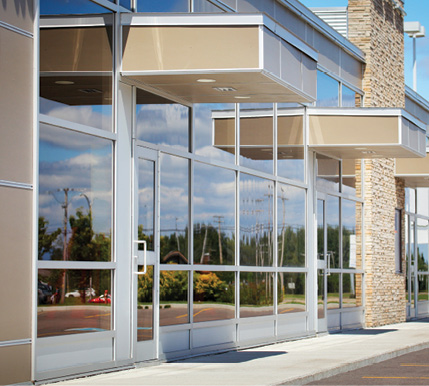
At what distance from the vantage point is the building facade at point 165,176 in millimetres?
10766

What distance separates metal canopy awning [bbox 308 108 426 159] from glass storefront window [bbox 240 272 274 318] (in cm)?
363

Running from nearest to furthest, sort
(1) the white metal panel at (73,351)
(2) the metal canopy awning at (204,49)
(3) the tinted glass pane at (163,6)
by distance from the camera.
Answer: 1. (1) the white metal panel at (73,351)
2. (2) the metal canopy awning at (204,49)
3. (3) the tinted glass pane at (163,6)

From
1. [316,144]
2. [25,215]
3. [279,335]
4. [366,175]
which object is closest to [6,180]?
[25,215]

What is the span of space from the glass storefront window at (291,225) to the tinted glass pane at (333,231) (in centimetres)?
165

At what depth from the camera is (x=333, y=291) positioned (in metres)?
21.8

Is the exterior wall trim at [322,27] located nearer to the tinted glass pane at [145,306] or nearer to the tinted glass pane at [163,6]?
the tinted glass pane at [163,6]

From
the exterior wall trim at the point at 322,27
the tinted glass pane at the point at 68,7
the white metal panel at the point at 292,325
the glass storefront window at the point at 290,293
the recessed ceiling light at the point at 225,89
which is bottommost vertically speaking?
the white metal panel at the point at 292,325

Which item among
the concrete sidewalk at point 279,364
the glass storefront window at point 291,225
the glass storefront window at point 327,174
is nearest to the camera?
the concrete sidewalk at point 279,364

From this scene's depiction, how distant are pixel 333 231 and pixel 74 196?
11266 mm

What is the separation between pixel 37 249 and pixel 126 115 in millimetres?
2915

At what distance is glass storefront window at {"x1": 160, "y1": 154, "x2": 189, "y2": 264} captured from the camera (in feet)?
45.9

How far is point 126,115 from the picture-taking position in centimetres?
1300

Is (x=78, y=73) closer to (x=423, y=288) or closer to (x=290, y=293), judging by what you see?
(x=290, y=293)

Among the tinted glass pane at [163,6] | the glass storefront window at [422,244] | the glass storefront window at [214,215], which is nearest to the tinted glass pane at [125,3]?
the tinted glass pane at [163,6]
